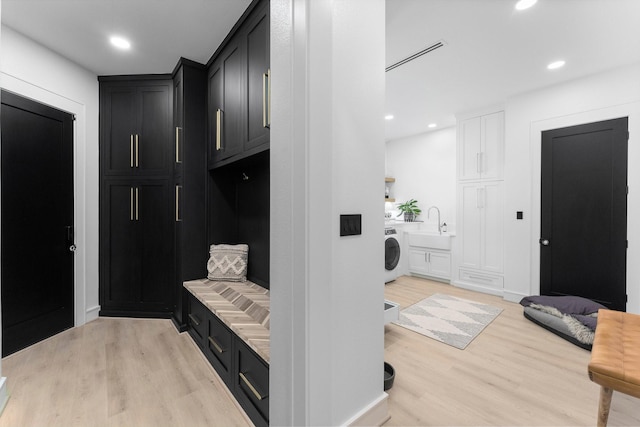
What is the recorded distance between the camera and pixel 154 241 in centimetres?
286

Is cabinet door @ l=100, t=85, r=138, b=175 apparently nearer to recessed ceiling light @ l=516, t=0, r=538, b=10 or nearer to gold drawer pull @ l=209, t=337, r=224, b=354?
gold drawer pull @ l=209, t=337, r=224, b=354

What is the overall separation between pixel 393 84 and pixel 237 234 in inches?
98.8

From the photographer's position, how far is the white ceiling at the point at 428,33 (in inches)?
74.4

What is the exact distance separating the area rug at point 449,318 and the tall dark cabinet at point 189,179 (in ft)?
7.09

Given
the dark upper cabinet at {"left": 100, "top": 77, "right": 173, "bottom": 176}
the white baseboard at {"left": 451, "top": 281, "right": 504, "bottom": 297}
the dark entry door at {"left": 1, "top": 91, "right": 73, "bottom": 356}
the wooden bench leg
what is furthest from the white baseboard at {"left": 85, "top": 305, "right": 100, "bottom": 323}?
the white baseboard at {"left": 451, "top": 281, "right": 504, "bottom": 297}

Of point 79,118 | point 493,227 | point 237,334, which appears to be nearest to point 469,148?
point 493,227

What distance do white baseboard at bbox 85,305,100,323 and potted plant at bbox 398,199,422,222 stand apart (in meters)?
4.85

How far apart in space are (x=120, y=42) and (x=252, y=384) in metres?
2.92

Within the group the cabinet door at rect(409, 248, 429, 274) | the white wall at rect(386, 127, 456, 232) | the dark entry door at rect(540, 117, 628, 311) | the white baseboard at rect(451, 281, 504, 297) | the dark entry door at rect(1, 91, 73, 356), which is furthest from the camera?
the white wall at rect(386, 127, 456, 232)

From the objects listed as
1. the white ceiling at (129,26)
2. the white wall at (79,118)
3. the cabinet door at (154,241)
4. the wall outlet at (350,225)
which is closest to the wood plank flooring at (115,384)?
the cabinet door at (154,241)

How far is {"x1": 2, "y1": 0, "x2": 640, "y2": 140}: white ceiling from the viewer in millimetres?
1891

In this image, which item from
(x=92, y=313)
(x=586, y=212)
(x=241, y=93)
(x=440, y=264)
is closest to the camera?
(x=241, y=93)

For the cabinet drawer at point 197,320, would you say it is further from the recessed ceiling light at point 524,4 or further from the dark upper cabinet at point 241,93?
the recessed ceiling light at point 524,4

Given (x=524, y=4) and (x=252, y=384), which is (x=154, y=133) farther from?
(x=524, y=4)
